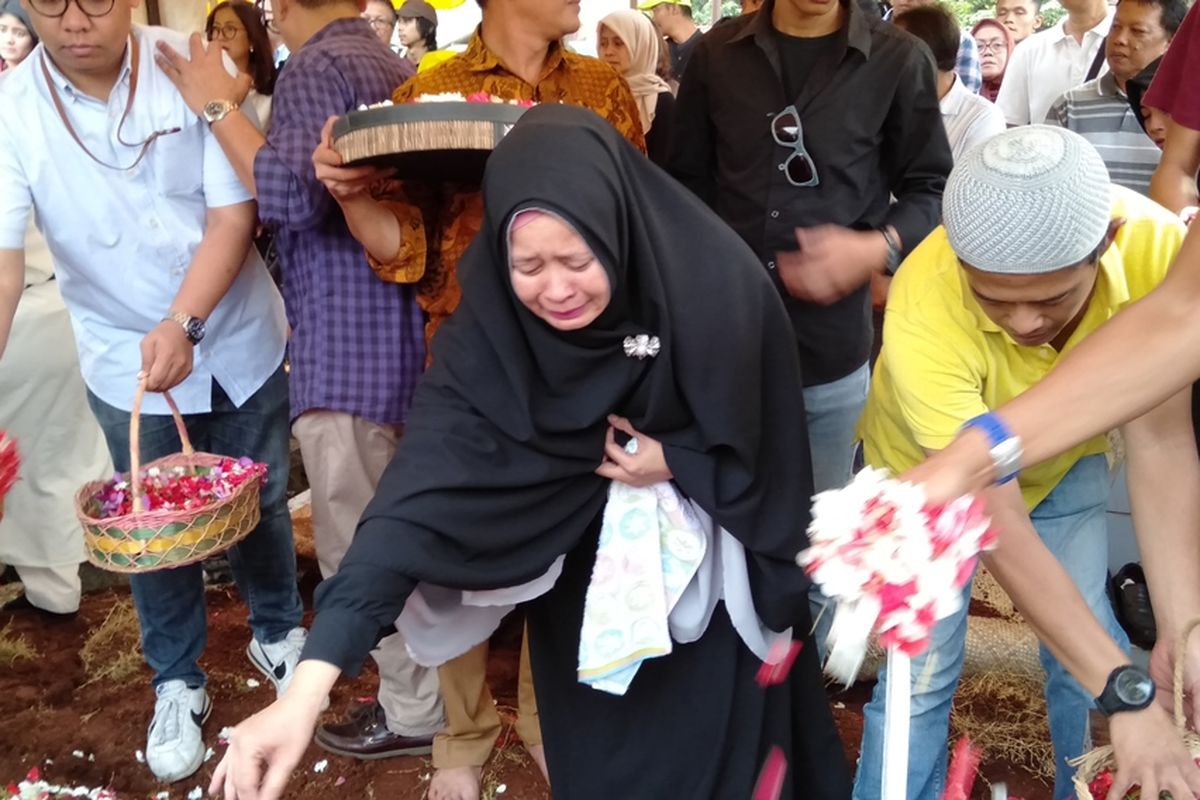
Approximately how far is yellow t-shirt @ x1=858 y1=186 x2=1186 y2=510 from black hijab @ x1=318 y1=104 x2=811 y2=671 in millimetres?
226

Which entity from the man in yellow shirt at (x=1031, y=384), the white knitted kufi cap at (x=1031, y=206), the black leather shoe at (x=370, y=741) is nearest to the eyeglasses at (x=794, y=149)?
the man in yellow shirt at (x=1031, y=384)

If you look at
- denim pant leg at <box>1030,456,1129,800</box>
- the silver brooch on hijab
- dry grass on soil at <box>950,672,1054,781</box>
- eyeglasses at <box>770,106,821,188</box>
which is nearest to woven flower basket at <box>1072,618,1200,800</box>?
denim pant leg at <box>1030,456,1129,800</box>

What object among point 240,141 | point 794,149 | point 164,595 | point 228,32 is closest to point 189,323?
point 240,141

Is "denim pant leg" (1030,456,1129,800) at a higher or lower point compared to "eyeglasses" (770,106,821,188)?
lower

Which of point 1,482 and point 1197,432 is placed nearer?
point 1,482

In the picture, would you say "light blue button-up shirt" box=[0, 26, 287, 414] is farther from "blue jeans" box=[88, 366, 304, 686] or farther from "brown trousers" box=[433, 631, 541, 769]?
"brown trousers" box=[433, 631, 541, 769]

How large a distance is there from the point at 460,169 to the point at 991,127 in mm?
2535

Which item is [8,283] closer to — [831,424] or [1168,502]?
[831,424]

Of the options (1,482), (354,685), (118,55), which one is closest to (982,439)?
(1,482)

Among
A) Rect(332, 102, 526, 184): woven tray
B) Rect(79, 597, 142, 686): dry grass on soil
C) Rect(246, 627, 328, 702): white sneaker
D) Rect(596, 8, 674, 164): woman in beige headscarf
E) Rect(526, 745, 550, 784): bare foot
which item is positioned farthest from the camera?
Rect(596, 8, 674, 164): woman in beige headscarf

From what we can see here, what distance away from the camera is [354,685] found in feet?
10.9

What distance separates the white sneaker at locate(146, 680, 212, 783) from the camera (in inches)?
114

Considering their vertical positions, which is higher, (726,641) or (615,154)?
(615,154)

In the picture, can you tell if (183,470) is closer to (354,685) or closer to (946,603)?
(354,685)
